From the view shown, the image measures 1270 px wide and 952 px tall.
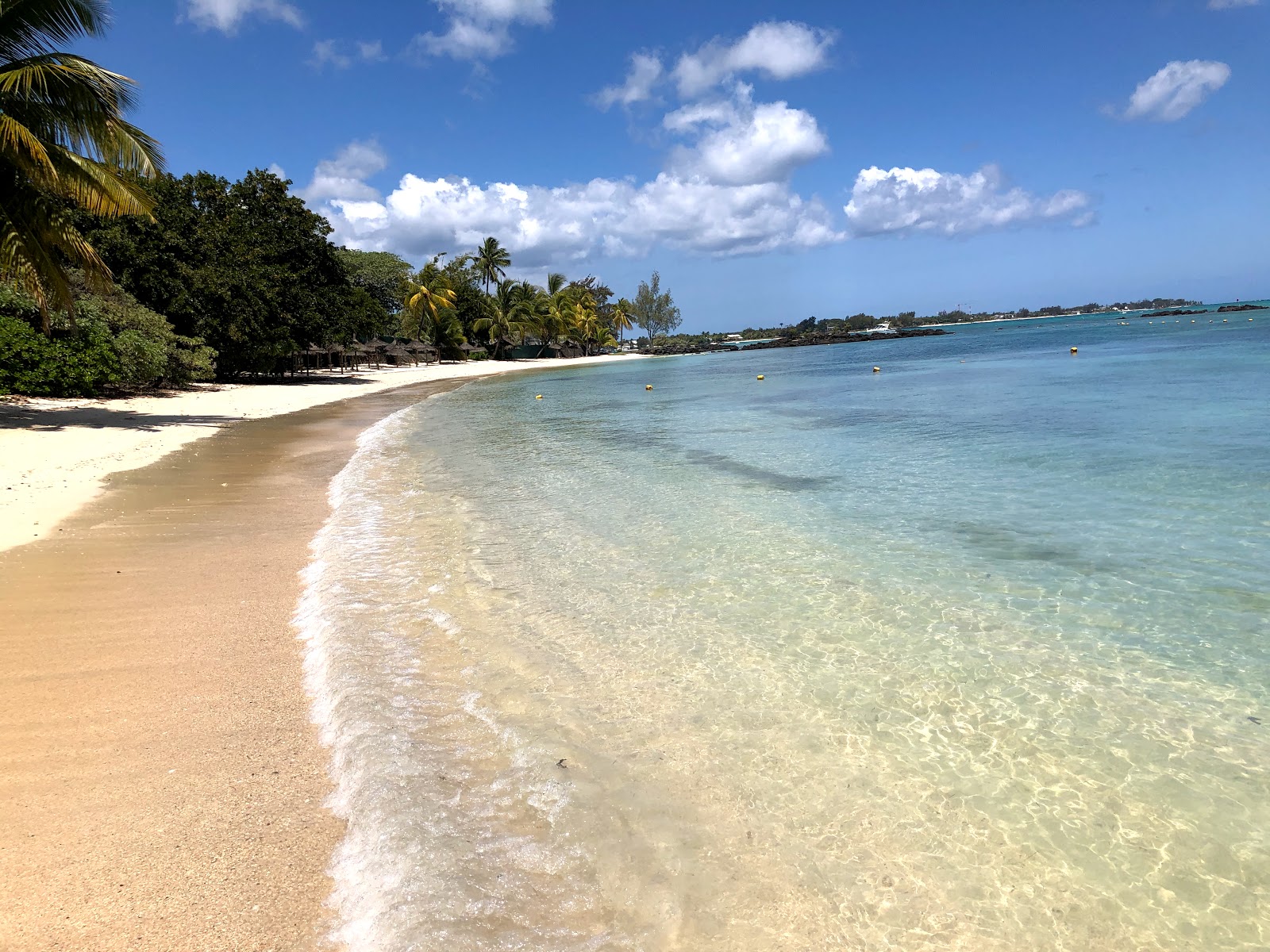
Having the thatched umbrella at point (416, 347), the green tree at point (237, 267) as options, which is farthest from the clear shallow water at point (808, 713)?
the thatched umbrella at point (416, 347)

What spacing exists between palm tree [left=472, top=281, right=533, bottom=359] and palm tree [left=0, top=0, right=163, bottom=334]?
50082 mm

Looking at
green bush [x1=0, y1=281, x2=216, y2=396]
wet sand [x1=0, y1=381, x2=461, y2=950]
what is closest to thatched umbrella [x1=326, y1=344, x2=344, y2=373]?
green bush [x1=0, y1=281, x2=216, y2=396]

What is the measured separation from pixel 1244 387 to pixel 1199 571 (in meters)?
15.8

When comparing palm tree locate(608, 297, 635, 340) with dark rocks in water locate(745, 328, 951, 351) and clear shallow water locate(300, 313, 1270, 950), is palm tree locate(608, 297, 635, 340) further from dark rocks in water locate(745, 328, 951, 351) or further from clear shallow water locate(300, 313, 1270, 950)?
clear shallow water locate(300, 313, 1270, 950)

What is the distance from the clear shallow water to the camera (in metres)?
2.49

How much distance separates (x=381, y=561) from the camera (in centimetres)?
627

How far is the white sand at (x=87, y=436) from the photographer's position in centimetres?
785

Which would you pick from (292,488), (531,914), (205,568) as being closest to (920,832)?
(531,914)

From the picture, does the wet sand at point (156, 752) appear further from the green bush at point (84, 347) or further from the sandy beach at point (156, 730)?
the green bush at point (84, 347)

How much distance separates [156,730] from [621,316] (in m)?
87.6

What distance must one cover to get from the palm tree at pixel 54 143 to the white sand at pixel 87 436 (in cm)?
276

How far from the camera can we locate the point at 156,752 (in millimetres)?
3219

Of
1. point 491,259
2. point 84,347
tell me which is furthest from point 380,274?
point 84,347

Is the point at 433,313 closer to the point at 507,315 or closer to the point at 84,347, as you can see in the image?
the point at 507,315
